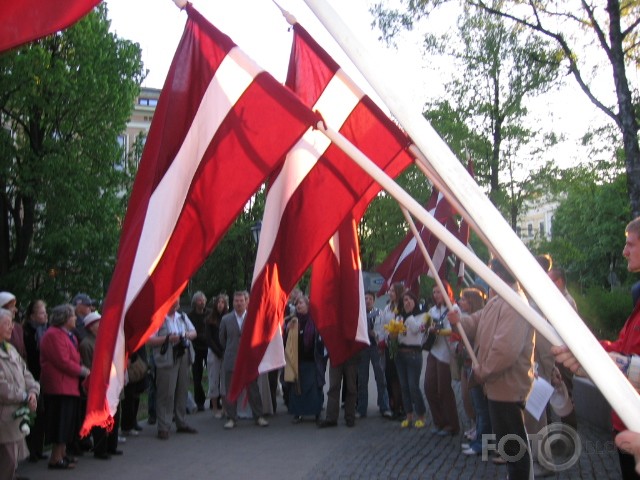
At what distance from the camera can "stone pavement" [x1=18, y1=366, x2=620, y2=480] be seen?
8.97 m

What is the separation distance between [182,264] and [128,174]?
2390 cm

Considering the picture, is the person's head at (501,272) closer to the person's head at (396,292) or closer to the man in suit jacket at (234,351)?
the person's head at (396,292)

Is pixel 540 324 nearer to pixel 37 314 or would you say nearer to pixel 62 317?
pixel 62 317

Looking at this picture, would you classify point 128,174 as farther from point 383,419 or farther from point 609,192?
point 609,192

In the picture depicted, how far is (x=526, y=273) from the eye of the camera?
2881 mm

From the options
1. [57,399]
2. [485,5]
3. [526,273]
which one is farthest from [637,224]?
[485,5]

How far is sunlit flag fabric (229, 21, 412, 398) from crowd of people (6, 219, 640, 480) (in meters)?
1.03

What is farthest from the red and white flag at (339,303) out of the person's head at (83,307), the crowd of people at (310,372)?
the person's head at (83,307)

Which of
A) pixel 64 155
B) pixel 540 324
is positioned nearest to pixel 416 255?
pixel 540 324

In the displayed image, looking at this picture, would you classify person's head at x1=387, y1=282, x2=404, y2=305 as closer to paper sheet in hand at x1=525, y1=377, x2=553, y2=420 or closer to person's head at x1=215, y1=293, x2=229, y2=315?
person's head at x1=215, y1=293, x2=229, y2=315

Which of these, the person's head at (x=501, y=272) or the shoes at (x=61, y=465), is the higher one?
the person's head at (x=501, y=272)

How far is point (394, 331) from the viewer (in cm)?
1229

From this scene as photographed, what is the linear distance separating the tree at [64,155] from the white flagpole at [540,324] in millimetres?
22653

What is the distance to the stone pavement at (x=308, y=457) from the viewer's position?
897 cm
